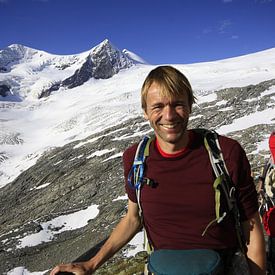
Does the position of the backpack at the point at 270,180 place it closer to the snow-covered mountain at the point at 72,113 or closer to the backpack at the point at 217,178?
the backpack at the point at 217,178

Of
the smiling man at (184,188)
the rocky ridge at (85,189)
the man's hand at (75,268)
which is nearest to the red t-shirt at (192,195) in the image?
the smiling man at (184,188)

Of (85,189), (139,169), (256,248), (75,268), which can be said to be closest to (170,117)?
(139,169)

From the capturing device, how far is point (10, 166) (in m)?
79.8

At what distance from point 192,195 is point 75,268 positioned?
119cm

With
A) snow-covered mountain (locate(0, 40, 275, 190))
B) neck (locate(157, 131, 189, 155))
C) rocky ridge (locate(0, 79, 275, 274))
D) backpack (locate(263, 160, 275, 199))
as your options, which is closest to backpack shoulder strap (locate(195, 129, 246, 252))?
neck (locate(157, 131, 189, 155))

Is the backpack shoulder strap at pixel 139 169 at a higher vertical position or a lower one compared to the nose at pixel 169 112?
lower

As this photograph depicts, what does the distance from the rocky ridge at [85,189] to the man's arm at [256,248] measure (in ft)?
22.8

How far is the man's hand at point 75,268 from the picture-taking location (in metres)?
2.87

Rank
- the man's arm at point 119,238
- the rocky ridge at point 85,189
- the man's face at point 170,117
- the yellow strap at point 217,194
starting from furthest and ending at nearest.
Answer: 1. the rocky ridge at point 85,189
2. the man's arm at point 119,238
3. the man's face at point 170,117
4. the yellow strap at point 217,194

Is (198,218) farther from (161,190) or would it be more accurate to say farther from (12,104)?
(12,104)

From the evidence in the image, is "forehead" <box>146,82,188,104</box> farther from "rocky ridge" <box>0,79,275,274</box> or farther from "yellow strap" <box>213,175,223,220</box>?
"rocky ridge" <box>0,79,275,274</box>

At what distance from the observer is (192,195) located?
287 centimetres

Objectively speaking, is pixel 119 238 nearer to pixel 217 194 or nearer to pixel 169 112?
pixel 217 194

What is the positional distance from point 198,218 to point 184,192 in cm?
25
